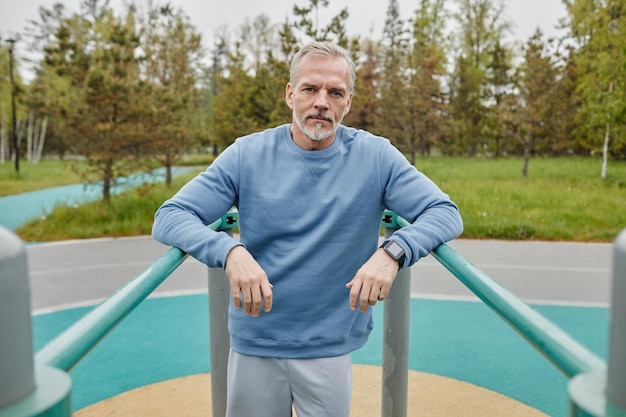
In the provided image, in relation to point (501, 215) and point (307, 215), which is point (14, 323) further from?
point (501, 215)

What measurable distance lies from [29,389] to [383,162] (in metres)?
1.32

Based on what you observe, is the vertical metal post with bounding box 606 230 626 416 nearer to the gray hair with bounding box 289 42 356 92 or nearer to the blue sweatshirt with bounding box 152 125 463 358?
the blue sweatshirt with bounding box 152 125 463 358

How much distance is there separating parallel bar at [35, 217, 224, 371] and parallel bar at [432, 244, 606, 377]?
69 cm

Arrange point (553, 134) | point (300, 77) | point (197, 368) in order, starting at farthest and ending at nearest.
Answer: point (553, 134)
point (197, 368)
point (300, 77)

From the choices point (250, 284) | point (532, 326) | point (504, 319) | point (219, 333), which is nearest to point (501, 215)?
point (219, 333)

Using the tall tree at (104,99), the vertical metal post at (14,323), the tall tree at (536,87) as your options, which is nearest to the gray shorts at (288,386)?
the vertical metal post at (14,323)

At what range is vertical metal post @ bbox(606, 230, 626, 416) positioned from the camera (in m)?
0.53

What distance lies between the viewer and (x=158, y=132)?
9891 mm

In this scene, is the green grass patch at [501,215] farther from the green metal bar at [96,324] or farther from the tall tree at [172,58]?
the green metal bar at [96,324]

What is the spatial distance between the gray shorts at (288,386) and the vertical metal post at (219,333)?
0.47 metres

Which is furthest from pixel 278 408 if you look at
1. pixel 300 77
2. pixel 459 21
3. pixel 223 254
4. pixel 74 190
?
pixel 459 21

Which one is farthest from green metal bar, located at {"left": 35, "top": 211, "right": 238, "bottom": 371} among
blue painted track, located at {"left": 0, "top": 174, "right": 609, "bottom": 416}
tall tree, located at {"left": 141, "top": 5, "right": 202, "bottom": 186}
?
tall tree, located at {"left": 141, "top": 5, "right": 202, "bottom": 186}

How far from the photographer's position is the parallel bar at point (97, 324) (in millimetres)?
802

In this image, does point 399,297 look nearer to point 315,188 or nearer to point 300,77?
point 315,188
